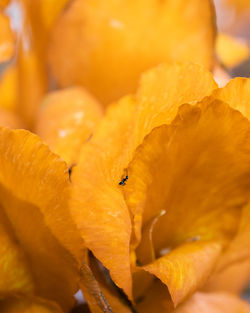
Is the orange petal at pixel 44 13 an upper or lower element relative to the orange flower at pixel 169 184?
upper

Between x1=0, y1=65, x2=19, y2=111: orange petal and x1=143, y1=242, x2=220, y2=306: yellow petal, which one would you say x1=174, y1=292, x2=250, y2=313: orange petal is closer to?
x1=143, y1=242, x2=220, y2=306: yellow petal

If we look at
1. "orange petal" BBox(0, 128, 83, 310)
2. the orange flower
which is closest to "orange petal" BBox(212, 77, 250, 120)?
the orange flower

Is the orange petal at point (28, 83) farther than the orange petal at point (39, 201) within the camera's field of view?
Yes

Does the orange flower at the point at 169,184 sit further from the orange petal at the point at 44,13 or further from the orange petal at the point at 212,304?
the orange petal at the point at 44,13

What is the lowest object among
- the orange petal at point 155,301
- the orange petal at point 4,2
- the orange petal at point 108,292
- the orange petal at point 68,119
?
the orange petal at point 155,301

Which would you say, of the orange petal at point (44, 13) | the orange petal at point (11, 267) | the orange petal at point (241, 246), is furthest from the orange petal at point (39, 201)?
the orange petal at point (44, 13)

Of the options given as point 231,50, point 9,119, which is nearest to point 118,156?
point 9,119
